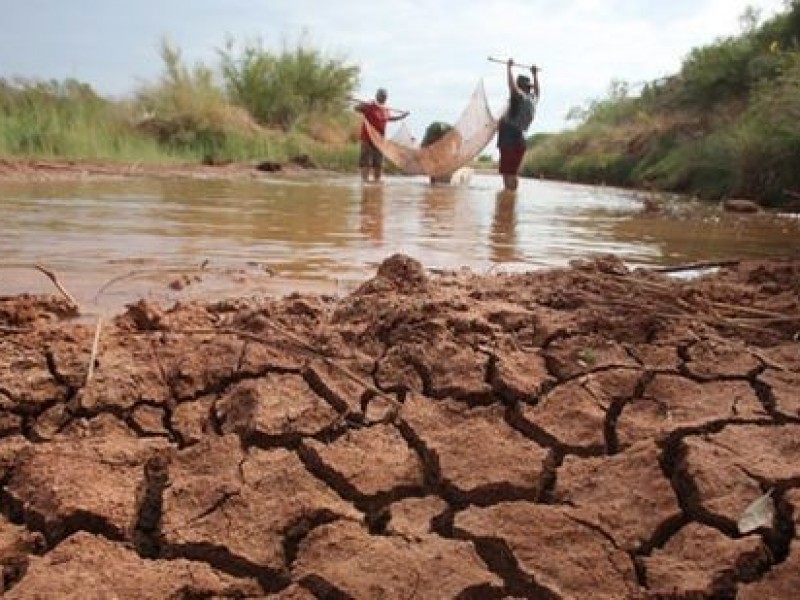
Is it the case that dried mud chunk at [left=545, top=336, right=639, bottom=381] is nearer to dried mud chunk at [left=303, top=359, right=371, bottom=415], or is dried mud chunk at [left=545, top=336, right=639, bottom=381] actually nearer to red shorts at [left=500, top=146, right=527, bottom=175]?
dried mud chunk at [left=303, top=359, right=371, bottom=415]

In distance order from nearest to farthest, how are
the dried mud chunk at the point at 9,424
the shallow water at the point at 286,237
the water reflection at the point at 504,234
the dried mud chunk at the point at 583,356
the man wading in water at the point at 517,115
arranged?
the dried mud chunk at the point at 9,424 < the dried mud chunk at the point at 583,356 < the shallow water at the point at 286,237 < the water reflection at the point at 504,234 < the man wading in water at the point at 517,115

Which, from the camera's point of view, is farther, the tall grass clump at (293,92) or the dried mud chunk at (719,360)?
the tall grass clump at (293,92)

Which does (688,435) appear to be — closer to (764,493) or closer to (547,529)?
(764,493)

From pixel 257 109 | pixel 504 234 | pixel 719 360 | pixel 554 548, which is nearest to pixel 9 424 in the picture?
pixel 554 548

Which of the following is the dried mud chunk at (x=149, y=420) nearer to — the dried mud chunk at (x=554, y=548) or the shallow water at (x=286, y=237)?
the dried mud chunk at (x=554, y=548)

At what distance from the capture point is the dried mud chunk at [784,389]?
1.92 meters

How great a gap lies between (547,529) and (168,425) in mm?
762

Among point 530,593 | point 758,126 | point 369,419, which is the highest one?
point 758,126

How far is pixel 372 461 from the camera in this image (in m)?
1.69

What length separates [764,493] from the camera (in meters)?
1.60

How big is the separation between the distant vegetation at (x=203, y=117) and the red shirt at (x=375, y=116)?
128 inches

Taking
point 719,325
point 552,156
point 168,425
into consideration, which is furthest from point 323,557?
point 552,156

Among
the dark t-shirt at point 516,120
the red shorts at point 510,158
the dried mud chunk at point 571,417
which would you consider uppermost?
the dark t-shirt at point 516,120

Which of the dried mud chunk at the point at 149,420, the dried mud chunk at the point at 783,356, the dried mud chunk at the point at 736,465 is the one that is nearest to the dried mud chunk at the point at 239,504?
the dried mud chunk at the point at 149,420
